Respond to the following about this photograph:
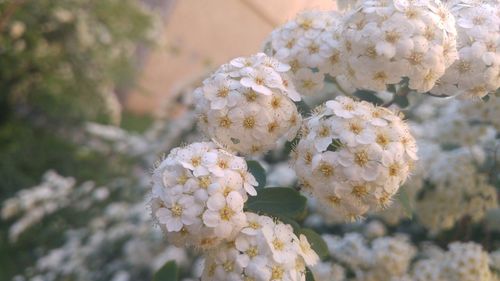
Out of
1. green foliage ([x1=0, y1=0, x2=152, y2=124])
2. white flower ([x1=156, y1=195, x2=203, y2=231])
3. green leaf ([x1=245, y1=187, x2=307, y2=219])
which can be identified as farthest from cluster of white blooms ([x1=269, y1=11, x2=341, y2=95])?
green foliage ([x1=0, y1=0, x2=152, y2=124])

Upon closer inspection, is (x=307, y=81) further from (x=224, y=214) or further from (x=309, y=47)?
(x=224, y=214)

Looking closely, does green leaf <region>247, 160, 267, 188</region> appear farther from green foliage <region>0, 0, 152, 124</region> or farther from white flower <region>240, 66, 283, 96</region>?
green foliage <region>0, 0, 152, 124</region>

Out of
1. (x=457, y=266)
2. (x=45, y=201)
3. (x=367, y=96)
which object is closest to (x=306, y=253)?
(x=367, y=96)

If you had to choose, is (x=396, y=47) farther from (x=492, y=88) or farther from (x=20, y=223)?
(x=20, y=223)

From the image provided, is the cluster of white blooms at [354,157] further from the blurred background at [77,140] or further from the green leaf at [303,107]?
the blurred background at [77,140]

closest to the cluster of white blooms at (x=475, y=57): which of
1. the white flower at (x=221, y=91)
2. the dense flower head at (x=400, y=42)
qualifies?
the dense flower head at (x=400, y=42)

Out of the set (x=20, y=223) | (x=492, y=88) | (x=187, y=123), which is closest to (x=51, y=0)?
(x=187, y=123)
